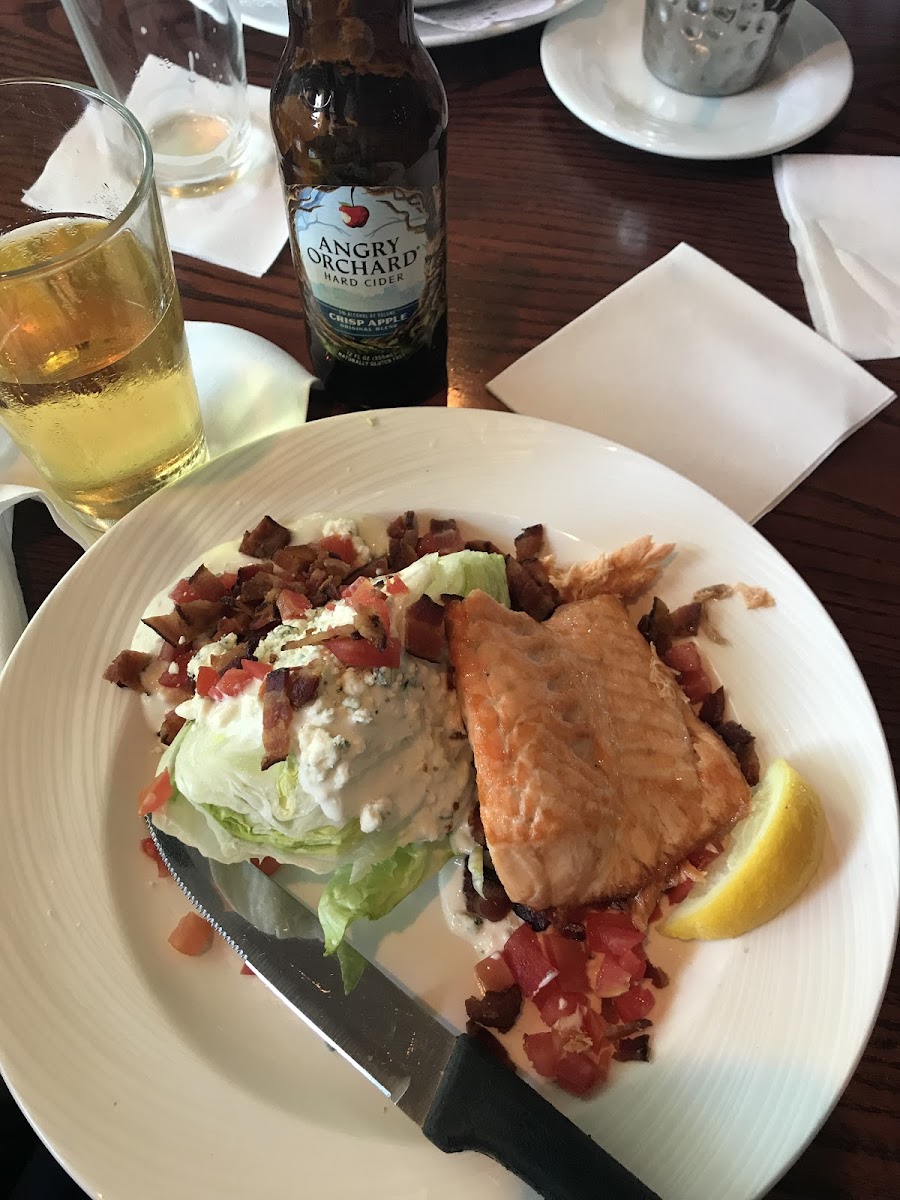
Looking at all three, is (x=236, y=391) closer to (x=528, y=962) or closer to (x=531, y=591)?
(x=531, y=591)

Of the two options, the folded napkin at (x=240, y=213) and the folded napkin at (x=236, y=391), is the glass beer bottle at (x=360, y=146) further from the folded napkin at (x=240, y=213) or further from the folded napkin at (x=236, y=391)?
the folded napkin at (x=240, y=213)

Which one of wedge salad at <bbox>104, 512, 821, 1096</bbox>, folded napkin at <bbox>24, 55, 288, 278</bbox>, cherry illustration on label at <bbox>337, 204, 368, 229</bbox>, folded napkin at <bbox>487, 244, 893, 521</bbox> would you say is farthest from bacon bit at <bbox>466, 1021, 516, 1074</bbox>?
folded napkin at <bbox>24, 55, 288, 278</bbox>

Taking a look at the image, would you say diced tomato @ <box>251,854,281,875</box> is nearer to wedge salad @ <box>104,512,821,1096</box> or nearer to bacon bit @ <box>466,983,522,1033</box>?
wedge salad @ <box>104,512,821,1096</box>

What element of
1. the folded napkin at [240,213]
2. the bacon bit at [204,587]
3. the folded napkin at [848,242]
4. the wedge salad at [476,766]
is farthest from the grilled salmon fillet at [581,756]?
the folded napkin at [240,213]

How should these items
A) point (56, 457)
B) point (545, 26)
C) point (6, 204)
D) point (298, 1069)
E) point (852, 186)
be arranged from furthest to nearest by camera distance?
point (545, 26), point (852, 186), point (6, 204), point (56, 457), point (298, 1069)

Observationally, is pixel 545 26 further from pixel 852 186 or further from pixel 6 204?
pixel 6 204

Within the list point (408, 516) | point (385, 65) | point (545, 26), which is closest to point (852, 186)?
point (545, 26)
